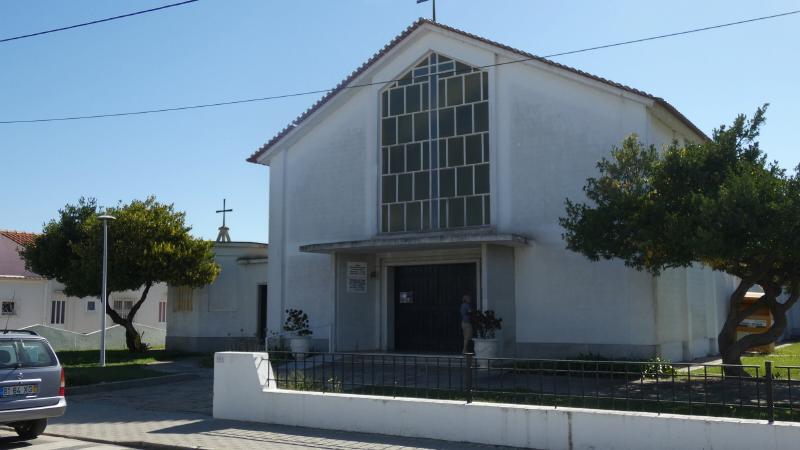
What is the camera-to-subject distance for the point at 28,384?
32.7ft

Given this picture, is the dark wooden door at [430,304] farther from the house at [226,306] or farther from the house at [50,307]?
the house at [50,307]

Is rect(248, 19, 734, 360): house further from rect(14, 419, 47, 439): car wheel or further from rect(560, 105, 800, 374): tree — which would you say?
rect(14, 419, 47, 439): car wheel

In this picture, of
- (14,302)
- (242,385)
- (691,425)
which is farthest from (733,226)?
(14,302)

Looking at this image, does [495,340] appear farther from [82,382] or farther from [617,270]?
[82,382]

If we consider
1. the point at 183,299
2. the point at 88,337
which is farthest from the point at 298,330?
the point at 88,337

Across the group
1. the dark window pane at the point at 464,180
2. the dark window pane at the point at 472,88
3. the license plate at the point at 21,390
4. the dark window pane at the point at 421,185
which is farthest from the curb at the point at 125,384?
the dark window pane at the point at 472,88

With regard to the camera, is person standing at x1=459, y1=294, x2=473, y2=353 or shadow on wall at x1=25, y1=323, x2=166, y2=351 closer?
person standing at x1=459, y1=294, x2=473, y2=353

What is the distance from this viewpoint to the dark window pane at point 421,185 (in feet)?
63.7

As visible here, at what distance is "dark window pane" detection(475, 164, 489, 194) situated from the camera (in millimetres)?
18516

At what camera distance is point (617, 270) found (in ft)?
54.3

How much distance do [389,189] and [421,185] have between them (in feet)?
3.26

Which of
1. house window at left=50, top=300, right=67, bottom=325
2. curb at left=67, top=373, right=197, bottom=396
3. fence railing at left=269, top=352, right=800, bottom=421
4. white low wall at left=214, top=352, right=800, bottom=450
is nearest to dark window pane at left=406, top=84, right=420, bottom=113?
curb at left=67, top=373, right=197, bottom=396

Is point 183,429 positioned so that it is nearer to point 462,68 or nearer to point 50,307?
point 462,68

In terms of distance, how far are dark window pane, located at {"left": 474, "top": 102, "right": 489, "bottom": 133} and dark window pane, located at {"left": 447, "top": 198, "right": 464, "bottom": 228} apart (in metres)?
1.88
